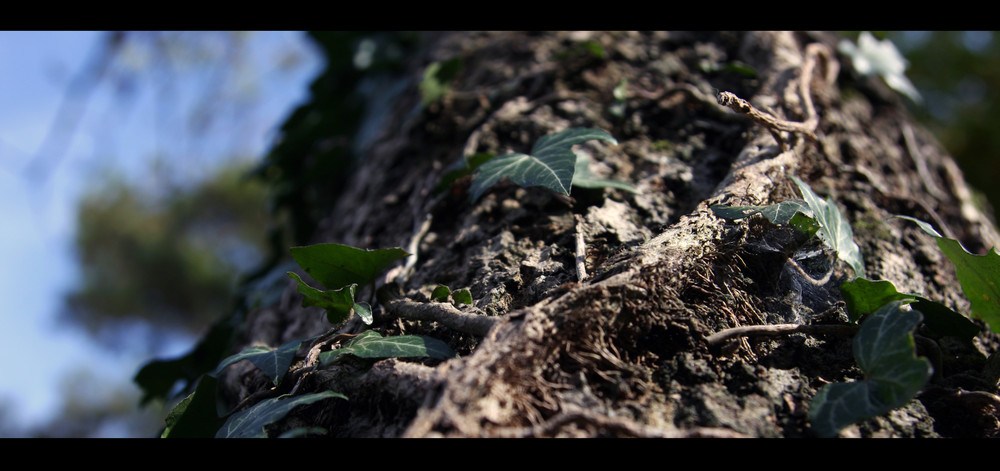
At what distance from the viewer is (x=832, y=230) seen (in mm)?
673

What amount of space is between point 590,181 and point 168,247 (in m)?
8.04

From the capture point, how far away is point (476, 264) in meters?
0.76

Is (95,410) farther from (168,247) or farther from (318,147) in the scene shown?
(318,147)

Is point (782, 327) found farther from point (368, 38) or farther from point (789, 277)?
point (368, 38)

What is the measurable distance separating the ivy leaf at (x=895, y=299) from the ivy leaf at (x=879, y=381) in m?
0.07

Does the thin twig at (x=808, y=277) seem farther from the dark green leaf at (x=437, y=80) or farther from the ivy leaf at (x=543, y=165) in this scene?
the dark green leaf at (x=437, y=80)

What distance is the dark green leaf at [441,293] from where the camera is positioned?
667mm

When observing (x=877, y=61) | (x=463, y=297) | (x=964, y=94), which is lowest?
(x=964, y=94)

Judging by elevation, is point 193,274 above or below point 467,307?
below

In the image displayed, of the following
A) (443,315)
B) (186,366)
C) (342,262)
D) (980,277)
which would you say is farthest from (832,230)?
(186,366)

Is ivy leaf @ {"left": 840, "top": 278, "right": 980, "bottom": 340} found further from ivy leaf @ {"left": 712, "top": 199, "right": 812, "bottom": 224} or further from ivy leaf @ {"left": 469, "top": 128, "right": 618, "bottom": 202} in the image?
ivy leaf @ {"left": 469, "top": 128, "right": 618, "bottom": 202}

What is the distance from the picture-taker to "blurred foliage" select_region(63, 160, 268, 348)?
297 inches
